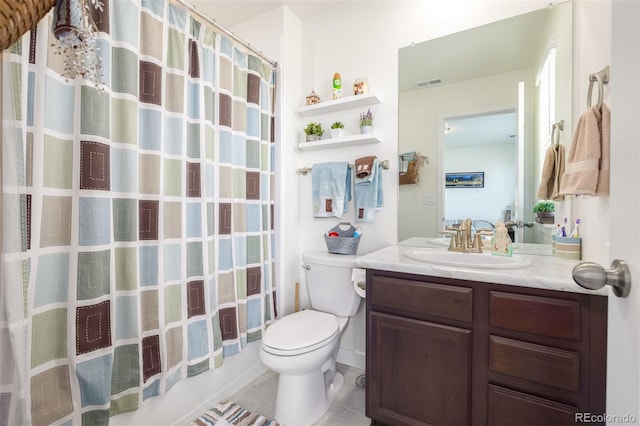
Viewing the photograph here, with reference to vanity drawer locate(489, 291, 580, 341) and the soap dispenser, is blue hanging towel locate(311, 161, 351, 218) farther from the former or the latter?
vanity drawer locate(489, 291, 580, 341)

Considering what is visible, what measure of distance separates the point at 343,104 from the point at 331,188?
1.89 ft

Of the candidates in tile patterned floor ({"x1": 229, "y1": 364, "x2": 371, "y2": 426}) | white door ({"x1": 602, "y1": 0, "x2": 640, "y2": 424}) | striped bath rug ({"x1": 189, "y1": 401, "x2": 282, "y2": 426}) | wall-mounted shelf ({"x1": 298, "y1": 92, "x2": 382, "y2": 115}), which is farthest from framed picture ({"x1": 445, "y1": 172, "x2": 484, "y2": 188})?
striped bath rug ({"x1": 189, "y1": 401, "x2": 282, "y2": 426})

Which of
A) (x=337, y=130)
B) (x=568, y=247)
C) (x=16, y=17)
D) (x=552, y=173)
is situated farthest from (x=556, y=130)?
(x=16, y=17)

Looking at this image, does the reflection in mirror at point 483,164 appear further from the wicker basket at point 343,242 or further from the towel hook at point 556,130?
the wicker basket at point 343,242

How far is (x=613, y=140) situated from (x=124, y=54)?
5.13 ft

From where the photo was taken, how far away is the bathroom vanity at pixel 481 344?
97cm

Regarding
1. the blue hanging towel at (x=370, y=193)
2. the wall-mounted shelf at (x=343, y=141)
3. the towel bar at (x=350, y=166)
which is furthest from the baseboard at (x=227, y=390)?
the wall-mounted shelf at (x=343, y=141)

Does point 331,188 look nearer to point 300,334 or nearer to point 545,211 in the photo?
point 300,334

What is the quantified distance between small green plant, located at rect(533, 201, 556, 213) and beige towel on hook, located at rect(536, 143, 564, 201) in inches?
1.4

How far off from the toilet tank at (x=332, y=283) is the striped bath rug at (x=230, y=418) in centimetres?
66

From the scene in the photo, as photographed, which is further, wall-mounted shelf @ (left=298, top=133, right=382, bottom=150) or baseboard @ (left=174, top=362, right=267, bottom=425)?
wall-mounted shelf @ (left=298, top=133, right=382, bottom=150)

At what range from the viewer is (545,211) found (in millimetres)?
1482

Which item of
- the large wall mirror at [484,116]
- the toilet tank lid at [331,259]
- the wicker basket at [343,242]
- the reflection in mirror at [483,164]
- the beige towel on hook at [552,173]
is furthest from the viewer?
the wicker basket at [343,242]

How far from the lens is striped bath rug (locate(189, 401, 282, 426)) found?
1.44 metres
